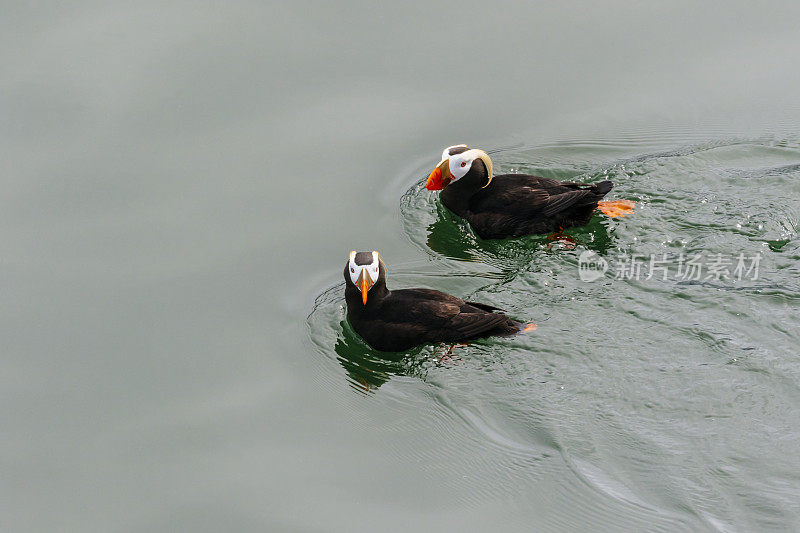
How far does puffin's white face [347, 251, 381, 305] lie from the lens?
25.4 ft

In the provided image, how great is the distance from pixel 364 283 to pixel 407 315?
0.39 m

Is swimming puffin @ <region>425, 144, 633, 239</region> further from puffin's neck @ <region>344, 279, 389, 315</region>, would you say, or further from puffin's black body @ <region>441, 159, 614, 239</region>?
puffin's neck @ <region>344, 279, 389, 315</region>

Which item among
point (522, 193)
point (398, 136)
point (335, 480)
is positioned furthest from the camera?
point (398, 136)

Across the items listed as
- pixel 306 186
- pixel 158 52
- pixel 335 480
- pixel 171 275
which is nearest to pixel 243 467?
pixel 335 480

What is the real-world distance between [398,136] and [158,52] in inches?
101

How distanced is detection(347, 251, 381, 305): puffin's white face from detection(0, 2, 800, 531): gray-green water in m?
0.51

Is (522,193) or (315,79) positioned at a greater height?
(315,79)

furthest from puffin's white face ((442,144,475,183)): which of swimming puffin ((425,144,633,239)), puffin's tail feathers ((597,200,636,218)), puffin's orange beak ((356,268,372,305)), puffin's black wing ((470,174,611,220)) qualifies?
puffin's orange beak ((356,268,372,305))

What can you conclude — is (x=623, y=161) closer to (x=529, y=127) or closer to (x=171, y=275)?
(x=529, y=127)

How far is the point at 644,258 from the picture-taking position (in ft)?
27.3

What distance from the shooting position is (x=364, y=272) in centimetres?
776

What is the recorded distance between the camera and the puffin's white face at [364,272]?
7.75m

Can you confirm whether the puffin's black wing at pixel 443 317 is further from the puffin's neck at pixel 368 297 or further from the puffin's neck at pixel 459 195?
the puffin's neck at pixel 459 195

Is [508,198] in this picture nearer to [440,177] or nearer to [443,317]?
[440,177]
